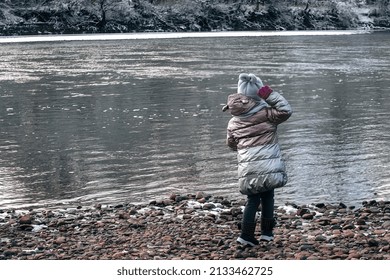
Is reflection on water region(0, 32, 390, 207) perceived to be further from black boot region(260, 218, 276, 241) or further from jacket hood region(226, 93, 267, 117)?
jacket hood region(226, 93, 267, 117)

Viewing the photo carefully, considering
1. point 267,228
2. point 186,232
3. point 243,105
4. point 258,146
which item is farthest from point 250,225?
point 243,105

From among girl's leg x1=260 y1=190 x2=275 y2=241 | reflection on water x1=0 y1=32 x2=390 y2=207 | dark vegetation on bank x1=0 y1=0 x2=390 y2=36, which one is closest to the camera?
girl's leg x1=260 y1=190 x2=275 y2=241

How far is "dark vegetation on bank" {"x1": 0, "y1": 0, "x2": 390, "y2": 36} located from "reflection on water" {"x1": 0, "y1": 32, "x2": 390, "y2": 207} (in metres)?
53.3

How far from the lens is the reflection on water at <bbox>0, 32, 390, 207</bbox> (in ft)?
46.2

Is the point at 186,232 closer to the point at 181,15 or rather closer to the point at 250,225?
the point at 250,225

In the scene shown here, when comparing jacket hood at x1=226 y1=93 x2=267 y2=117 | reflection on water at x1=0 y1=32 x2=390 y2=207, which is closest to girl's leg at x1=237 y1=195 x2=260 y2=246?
jacket hood at x1=226 y1=93 x2=267 y2=117

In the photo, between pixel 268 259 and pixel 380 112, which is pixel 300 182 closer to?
pixel 268 259

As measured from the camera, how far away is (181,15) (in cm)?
10325

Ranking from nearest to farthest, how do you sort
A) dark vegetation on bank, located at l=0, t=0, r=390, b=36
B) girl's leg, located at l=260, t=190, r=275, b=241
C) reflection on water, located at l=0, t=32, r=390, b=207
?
girl's leg, located at l=260, t=190, r=275, b=241, reflection on water, located at l=0, t=32, r=390, b=207, dark vegetation on bank, located at l=0, t=0, r=390, b=36

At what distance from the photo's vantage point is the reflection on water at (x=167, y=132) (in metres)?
14.1

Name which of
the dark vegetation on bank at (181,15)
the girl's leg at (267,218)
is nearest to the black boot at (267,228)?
the girl's leg at (267,218)

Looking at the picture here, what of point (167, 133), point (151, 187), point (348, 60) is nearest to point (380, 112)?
point (167, 133)

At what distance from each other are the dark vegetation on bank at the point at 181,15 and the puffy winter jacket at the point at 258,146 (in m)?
83.3

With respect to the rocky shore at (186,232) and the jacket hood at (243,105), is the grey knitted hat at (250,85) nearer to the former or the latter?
the jacket hood at (243,105)
